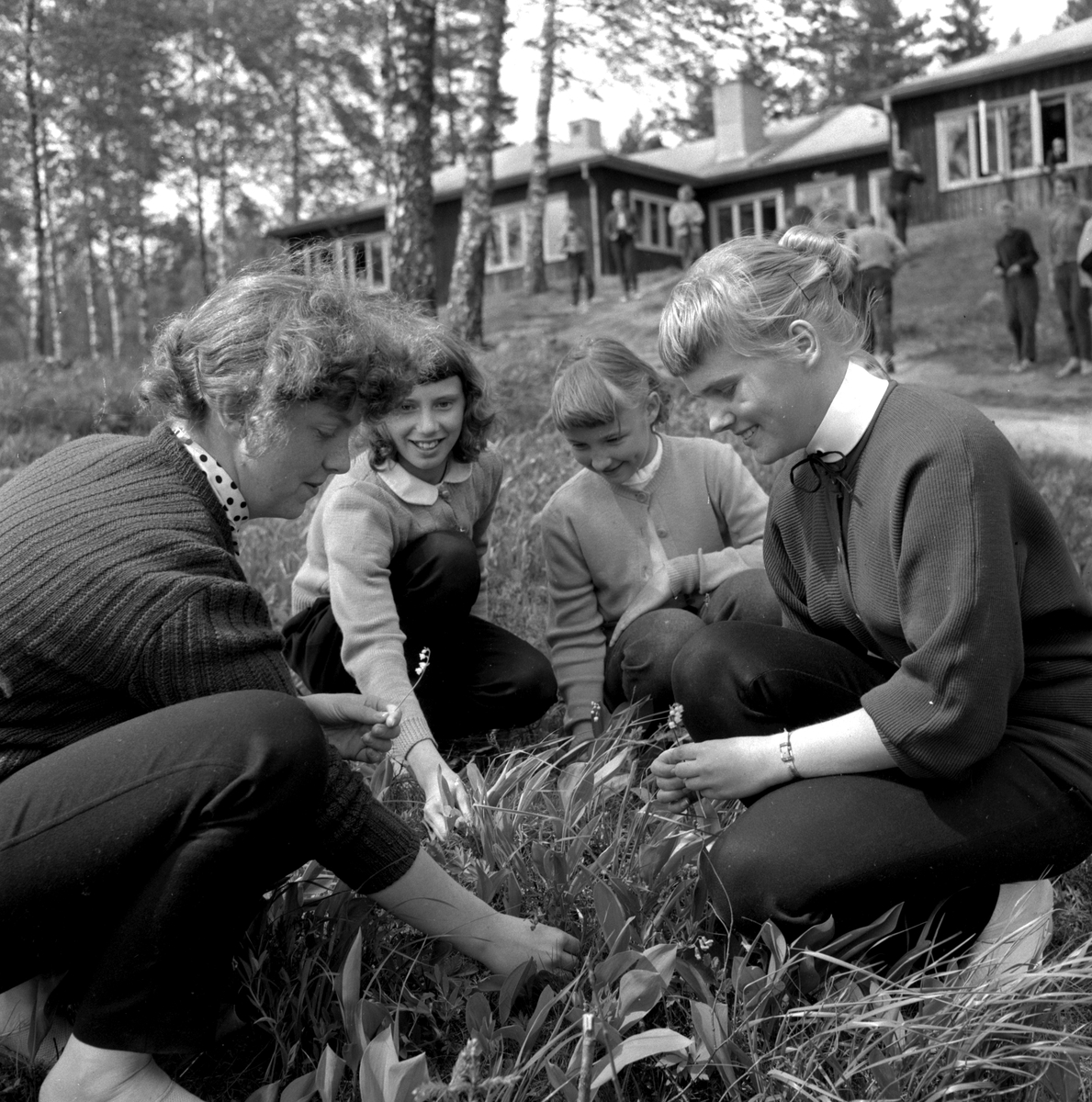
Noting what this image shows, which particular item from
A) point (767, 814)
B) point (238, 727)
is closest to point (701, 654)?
point (767, 814)

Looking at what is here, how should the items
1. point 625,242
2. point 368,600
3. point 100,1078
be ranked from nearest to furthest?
point 100,1078
point 368,600
point 625,242

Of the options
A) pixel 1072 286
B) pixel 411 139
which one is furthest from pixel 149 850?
pixel 1072 286

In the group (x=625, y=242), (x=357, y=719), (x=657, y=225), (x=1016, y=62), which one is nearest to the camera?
(x=357, y=719)

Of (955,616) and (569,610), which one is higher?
(955,616)

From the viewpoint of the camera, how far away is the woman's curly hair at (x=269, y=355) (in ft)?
6.52

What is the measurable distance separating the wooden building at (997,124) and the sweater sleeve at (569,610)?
21489mm

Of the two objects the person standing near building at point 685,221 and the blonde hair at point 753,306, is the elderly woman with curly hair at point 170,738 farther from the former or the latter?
the person standing near building at point 685,221

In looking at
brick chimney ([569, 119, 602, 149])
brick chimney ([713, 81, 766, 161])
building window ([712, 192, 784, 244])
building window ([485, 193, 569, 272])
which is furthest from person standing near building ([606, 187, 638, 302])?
brick chimney ([713, 81, 766, 161])

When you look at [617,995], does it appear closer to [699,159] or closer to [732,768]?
[732,768]

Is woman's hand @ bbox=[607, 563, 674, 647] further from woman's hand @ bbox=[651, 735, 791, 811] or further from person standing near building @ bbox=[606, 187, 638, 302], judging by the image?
person standing near building @ bbox=[606, 187, 638, 302]

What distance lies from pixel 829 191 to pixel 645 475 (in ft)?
87.0

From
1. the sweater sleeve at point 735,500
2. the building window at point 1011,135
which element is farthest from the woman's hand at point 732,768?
the building window at point 1011,135

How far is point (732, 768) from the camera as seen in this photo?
2.04m

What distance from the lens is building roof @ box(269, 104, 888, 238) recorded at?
27047 mm
